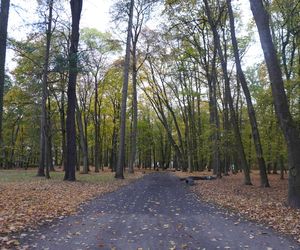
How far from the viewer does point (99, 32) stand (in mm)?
34469

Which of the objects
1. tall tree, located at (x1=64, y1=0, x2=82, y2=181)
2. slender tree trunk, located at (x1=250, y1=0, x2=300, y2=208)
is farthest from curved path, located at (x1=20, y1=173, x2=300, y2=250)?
tall tree, located at (x1=64, y1=0, x2=82, y2=181)

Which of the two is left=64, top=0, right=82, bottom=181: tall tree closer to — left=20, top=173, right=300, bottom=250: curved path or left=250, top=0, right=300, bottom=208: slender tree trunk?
left=20, top=173, right=300, bottom=250: curved path

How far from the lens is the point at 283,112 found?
1009cm

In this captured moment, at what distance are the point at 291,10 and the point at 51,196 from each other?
15.3 metres

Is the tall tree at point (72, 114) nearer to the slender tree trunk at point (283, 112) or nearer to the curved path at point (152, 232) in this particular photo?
the curved path at point (152, 232)

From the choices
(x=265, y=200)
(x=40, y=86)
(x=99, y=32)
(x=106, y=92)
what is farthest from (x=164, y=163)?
(x=265, y=200)

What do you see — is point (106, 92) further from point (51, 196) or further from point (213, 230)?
point (213, 230)

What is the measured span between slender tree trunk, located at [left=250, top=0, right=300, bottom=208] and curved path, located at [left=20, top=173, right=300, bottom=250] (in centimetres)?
226

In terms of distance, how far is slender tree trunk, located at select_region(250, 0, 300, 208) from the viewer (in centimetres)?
986

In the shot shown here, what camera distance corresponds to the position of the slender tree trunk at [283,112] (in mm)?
9859

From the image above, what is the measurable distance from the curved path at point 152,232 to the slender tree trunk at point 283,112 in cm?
226

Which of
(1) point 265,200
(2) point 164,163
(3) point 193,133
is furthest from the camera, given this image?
(2) point 164,163

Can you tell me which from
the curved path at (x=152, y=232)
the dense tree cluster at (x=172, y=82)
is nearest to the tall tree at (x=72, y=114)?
the dense tree cluster at (x=172, y=82)

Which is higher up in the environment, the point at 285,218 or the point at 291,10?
the point at 291,10
